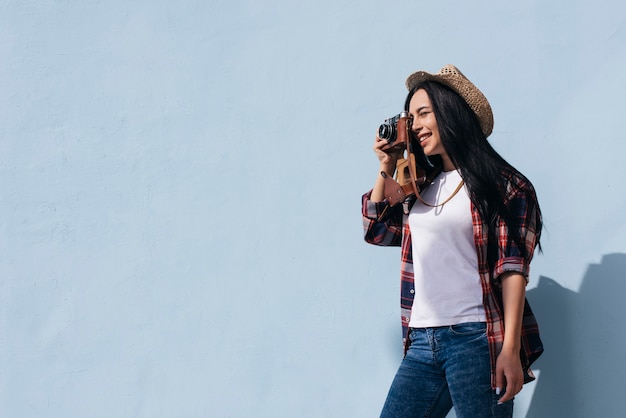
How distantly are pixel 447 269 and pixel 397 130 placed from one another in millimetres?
444

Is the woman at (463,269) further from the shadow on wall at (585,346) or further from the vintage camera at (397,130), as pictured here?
the shadow on wall at (585,346)

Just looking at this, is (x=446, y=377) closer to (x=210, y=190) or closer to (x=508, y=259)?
(x=508, y=259)

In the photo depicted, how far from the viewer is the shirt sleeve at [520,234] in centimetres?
227

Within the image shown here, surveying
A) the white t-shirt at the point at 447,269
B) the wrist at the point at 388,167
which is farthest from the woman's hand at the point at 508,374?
the wrist at the point at 388,167

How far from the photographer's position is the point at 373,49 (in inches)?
117

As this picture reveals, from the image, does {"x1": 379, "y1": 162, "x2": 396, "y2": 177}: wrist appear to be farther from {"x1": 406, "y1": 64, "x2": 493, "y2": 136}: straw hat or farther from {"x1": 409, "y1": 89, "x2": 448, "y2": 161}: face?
{"x1": 406, "y1": 64, "x2": 493, "y2": 136}: straw hat

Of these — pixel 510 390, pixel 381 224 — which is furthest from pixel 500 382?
pixel 381 224

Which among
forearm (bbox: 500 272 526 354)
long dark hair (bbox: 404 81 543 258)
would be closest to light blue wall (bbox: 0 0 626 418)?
long dark hair (bbox: 404 81 543 258)

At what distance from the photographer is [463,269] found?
2354 mm

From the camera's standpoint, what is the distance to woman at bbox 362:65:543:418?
228 centimetres

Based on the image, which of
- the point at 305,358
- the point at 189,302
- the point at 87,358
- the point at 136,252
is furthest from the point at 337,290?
the point at 87,358

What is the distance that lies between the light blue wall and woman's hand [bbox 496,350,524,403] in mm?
674

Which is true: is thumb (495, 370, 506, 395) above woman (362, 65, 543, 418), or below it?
below

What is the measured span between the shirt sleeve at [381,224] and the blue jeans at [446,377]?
0.34m
